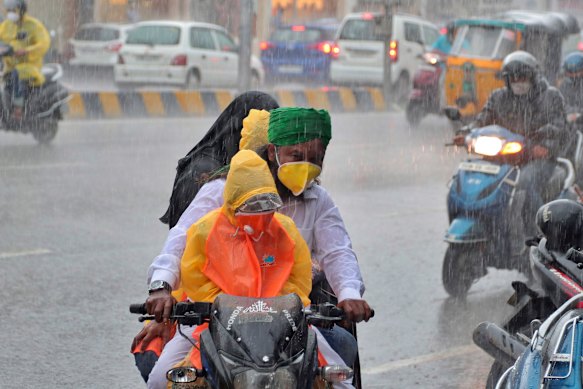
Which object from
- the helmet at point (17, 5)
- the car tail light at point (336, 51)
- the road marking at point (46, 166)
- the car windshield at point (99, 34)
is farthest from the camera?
the car windshield at point (99, 34)

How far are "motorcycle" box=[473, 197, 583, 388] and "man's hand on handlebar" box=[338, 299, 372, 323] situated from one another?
40.9 inches

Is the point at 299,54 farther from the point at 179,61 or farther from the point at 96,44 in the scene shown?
the point at 179,61

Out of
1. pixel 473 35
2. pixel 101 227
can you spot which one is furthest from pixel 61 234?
pixel 473 35

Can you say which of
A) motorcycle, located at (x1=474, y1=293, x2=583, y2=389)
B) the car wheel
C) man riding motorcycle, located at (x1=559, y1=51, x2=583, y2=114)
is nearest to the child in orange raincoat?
motorcycle, located at (x1=474, y1=293, x2=583, y2=389)

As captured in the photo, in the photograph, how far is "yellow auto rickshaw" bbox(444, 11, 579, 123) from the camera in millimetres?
18922

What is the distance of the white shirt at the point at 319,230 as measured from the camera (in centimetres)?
417

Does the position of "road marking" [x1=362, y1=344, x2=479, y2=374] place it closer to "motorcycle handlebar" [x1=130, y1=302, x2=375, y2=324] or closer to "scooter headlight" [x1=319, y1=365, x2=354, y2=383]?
"motorcycle handlebar" [x1=130, y1=302, x2=375, y2=324]

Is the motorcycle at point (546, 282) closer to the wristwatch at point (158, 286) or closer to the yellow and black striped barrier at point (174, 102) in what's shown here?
the wristwatch at point (158, 286)

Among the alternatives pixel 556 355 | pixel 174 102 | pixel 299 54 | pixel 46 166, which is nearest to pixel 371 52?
pixel 299 54

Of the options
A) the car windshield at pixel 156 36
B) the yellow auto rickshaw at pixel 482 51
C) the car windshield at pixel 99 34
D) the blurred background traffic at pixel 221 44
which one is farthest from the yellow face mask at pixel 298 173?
the car windshield at pixel 99 34

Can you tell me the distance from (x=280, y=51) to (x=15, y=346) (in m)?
23.7

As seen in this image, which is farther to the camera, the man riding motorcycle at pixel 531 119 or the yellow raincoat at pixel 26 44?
the yellow raincoat at pixel 26 44

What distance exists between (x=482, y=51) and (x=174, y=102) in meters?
5.07

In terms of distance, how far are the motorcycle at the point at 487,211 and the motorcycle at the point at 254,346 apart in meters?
4.51
